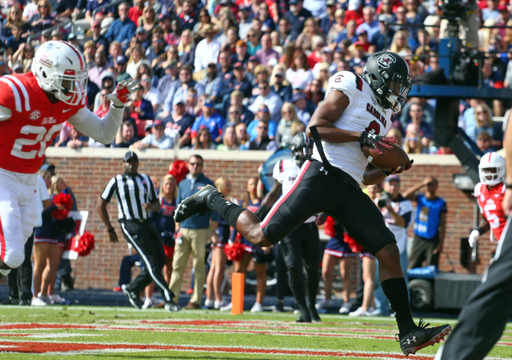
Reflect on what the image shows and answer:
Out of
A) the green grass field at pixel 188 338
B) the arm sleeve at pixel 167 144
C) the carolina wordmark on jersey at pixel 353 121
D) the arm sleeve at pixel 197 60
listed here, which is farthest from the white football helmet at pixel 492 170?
the arm sleeve at pixel 197 60

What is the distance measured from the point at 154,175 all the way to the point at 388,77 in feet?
32.0

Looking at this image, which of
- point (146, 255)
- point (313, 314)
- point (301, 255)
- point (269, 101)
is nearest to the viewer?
point (313, 314)

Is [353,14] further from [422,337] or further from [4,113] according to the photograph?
[422,337]

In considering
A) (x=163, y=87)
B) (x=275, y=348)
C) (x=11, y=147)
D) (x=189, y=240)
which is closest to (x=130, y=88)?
(x=11, y=147)

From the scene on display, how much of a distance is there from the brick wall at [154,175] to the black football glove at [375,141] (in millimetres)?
8406

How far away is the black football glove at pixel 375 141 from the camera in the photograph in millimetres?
4820

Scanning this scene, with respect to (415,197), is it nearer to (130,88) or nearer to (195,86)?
(195,86)

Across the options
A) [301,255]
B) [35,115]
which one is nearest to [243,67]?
[301,255]

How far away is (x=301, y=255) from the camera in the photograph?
8.91 metres

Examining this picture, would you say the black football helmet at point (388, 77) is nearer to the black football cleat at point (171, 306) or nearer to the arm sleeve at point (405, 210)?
the black football cleat at point (171, 306)

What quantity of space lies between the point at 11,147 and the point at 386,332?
13.1 ft

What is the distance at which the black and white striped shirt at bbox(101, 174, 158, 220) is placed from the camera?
9.90m

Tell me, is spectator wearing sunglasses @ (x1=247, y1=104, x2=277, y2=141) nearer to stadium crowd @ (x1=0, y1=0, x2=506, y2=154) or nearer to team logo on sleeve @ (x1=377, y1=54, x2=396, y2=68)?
stadium crowd @ (x1=0, y1=0, x2=506, y2=154)

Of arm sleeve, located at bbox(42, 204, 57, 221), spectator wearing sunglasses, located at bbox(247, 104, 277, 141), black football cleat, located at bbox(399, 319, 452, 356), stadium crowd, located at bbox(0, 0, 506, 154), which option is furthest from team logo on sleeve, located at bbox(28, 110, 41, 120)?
spectator wearing sunglasses, located at bbox(247, 104, 277, 141)
